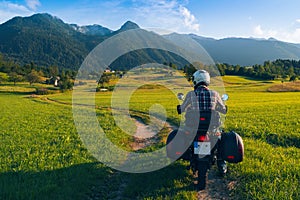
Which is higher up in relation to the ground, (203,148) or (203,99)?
(203,99)

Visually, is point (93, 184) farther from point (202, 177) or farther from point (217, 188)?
point (217, 188)

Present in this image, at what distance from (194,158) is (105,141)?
7.50m

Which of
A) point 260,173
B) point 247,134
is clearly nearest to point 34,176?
point 260,173

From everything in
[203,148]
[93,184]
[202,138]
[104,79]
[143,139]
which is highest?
[104,79]

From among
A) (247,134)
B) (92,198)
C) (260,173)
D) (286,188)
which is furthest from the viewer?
(247,134)

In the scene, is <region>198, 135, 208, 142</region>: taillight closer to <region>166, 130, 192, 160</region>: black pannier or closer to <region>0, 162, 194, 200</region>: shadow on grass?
<region>166, 130, 192, 160</region>: black pannier

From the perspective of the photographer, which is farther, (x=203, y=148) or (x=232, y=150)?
(x=232, y=150)

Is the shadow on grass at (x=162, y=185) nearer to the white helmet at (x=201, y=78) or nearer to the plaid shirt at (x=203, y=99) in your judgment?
the plaid shirt at (x=203, y=99)

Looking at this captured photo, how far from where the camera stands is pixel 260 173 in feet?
26.9

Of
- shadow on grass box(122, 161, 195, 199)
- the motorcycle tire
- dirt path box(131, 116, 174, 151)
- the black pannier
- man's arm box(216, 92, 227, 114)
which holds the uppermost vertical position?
man's arm box(216, 92, 227, 114)

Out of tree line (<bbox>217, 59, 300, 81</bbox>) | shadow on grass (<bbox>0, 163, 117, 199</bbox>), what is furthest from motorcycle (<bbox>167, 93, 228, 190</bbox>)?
tree line (<bbox>217, 59, 300, 81</bbox>)

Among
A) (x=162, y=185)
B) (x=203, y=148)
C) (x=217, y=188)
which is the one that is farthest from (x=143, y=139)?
(x=203, y=148)

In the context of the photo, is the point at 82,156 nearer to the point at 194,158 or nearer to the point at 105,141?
the point at 105,141

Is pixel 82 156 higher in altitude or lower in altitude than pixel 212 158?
lower
